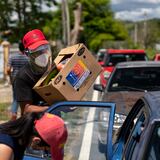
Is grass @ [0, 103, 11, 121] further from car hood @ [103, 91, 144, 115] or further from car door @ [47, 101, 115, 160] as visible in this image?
car door @ [47, 101, 115, 160]

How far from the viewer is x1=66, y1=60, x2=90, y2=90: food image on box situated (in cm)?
603

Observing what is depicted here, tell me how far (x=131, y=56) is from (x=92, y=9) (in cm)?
8277

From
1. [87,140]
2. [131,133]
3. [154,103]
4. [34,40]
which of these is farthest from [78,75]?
[154,103]

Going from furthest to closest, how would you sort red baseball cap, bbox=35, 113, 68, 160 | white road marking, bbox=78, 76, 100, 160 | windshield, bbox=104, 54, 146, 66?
windshield, bbox=104, 54, 146, 66
white road marking, bbox=78, 76, 100, 160
red baseball cap, bbox=35, 113, 68, 160

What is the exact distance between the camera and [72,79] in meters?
6.05

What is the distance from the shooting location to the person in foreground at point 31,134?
11.4 ft

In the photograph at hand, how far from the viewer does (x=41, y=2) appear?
6034 centimetres

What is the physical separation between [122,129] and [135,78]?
5.06 meters

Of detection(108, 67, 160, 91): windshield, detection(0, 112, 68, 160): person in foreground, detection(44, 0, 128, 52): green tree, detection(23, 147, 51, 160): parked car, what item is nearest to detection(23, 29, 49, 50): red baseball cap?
detection(23, 147, 51, 160): parked car

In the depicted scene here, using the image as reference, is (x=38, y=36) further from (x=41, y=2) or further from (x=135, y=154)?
(x=41, y=2)

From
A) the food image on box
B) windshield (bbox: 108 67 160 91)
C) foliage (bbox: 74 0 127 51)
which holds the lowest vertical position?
foliage (bbox: 74 0 127 51)

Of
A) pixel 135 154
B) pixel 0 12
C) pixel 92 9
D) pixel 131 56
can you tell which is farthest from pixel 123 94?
pixel 92 9

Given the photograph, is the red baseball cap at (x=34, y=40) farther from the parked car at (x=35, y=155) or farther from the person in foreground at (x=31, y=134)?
the person in foreground at (x=31, y=134)

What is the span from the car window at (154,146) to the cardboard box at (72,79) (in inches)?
94.7
